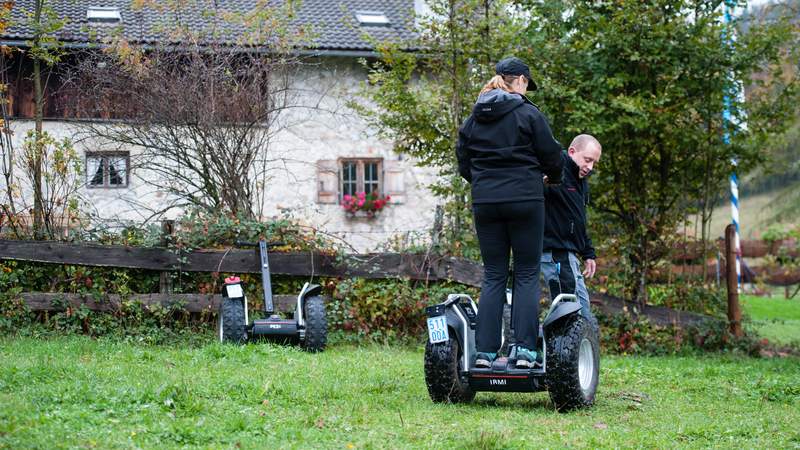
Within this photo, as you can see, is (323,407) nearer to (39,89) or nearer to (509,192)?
(509,192)

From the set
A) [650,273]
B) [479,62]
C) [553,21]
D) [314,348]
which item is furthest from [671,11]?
[314,348]

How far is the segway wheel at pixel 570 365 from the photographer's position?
5871mm

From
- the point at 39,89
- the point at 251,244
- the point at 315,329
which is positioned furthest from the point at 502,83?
the point at 39,89

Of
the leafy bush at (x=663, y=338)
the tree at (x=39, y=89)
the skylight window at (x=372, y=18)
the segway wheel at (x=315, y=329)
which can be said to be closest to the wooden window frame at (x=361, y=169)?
the skylight window at (x=372, y=18)

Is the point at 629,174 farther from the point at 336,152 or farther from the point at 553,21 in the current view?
the point at 336,152

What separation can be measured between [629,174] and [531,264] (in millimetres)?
5778

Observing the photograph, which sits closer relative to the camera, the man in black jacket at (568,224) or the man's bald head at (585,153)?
the man in black jacket at (568,224)

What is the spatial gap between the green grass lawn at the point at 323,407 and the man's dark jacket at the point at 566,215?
42.6 inches

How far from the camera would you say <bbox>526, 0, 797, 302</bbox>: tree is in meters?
10.7

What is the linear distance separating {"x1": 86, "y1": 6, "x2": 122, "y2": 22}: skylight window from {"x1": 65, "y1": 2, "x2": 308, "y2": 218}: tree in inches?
402

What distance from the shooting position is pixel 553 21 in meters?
11.3

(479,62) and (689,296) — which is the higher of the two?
(479,62)

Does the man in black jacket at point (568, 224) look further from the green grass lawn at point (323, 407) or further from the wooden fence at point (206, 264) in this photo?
the wooden fence at point (206, 264)

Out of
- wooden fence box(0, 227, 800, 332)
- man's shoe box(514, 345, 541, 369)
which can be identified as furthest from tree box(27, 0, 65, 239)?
man's shoe box(514, 345, 541, 369)
